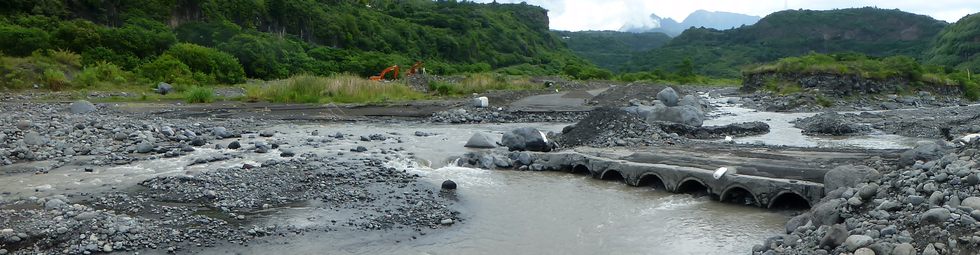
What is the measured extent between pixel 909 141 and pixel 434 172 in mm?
15710

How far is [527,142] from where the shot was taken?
19234 mm

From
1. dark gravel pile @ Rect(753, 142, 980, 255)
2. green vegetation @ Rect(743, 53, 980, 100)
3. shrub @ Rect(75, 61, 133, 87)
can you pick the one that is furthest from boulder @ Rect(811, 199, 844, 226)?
shrub @ Rect(75, 61, 133, 87)

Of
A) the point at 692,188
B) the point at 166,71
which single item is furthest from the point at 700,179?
the point at 166,71

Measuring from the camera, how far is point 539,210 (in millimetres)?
13164

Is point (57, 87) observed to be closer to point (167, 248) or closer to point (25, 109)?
point (25, 109)

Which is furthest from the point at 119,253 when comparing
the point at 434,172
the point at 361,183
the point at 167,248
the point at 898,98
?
the point at 898,98

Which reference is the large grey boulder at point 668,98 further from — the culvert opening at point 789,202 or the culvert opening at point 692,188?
the culvert opening at point 789,202

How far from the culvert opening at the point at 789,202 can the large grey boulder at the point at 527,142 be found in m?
7.15

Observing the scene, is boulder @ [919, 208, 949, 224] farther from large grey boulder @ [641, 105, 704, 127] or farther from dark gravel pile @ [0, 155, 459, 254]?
large grey boulder @ [641, 105, 704, 127]

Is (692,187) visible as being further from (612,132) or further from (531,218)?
(612,132)

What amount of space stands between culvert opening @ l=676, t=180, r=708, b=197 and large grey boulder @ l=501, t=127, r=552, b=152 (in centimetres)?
510

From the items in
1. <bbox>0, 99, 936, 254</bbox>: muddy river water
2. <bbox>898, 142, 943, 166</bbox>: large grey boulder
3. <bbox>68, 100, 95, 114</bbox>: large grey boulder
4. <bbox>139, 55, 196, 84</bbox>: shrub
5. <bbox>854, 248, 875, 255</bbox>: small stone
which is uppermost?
<bbox>139, 55, 196, 84</bbox>: shrub

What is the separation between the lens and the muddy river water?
10547 mm

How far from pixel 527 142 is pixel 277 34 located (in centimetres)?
5759
